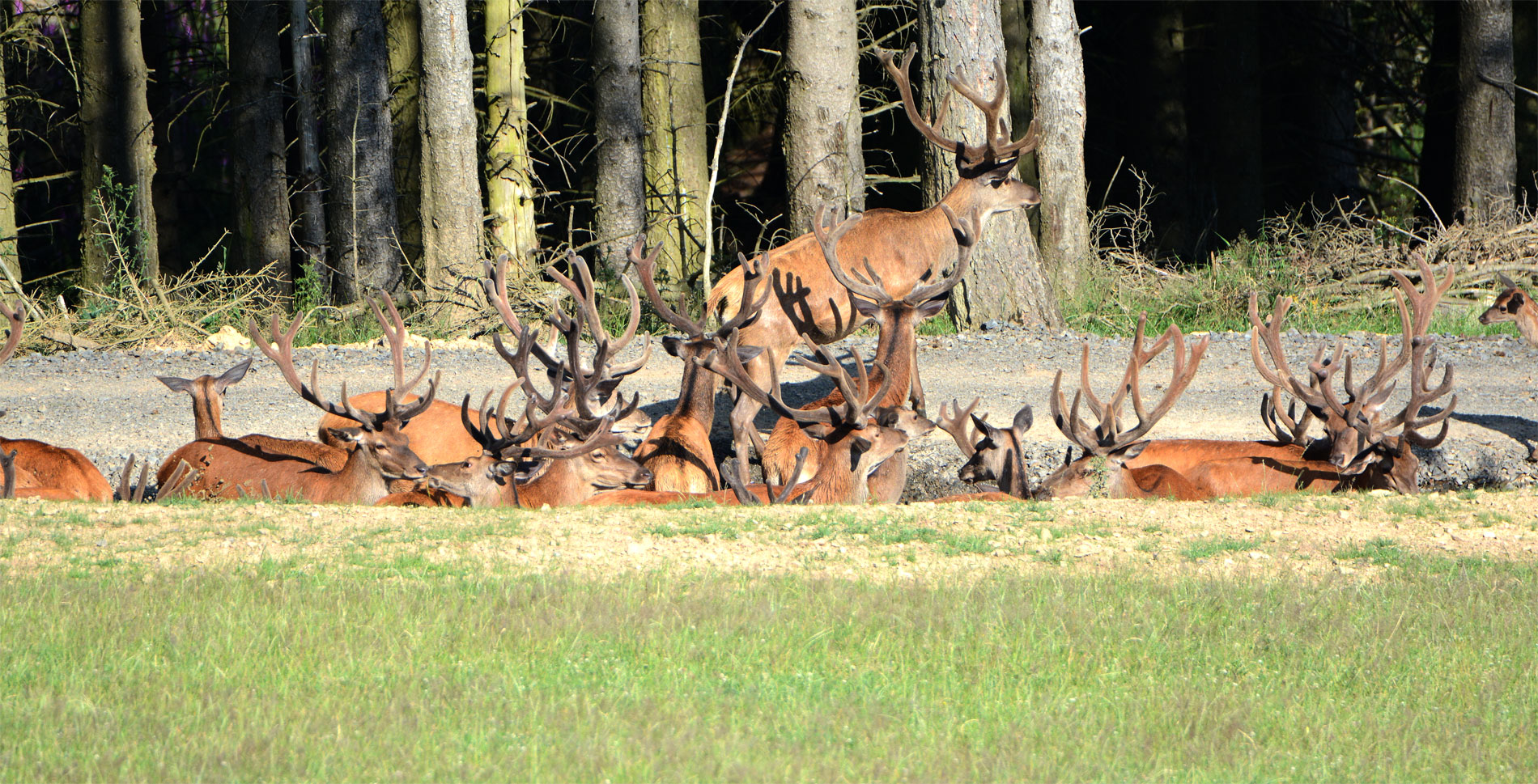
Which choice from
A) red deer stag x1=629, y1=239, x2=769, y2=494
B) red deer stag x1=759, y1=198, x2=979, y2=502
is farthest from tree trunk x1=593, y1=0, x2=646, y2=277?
red deer stag x1=759, y1=198, x2=979, y2=502

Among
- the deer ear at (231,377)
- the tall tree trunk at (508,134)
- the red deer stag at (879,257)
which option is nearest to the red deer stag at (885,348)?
the red deer stag at (879,257)

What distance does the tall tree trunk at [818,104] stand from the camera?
14352 mm

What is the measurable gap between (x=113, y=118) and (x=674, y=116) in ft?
22.1

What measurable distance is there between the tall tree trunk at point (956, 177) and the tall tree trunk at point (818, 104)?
1.12 m

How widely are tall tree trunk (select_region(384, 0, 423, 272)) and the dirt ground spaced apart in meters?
9.64

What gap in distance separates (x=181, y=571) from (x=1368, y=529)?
5065 millimetres

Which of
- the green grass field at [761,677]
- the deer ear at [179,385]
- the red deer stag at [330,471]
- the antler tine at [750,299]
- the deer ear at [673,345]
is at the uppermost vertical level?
the antler tine at [750,299]

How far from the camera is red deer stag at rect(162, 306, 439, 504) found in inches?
314

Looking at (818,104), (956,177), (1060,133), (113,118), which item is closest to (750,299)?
(956,177)

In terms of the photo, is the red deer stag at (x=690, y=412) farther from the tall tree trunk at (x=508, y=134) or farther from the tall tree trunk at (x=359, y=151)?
the tall tree trunk at (x=359, y=151)

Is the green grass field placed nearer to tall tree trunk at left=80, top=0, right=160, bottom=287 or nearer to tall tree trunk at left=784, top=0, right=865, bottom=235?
tall tree trunk at left=784, top=0, right=865, bottom=235

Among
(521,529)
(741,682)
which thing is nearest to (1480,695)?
(741,682)

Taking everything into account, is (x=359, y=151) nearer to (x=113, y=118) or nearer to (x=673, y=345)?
(x=113, y=118)

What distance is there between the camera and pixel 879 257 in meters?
9.99
